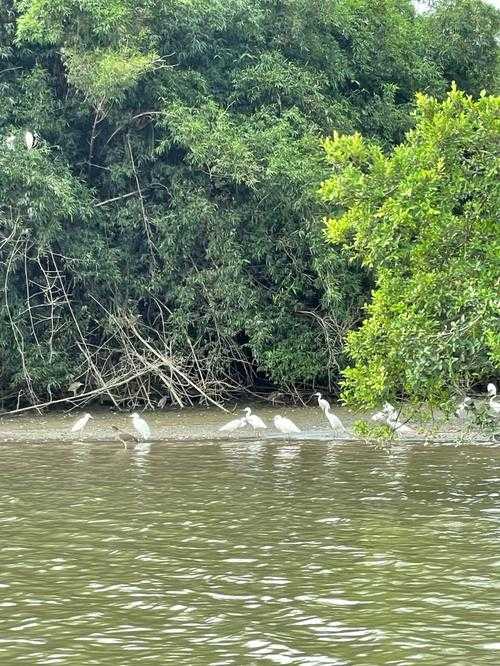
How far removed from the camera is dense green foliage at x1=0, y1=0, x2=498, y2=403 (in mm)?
20188

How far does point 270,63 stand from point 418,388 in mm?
11409

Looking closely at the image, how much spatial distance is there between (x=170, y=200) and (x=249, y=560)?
482 inches

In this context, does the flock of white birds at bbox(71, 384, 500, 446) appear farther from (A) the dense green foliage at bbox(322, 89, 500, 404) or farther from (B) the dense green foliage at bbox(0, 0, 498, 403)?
(A) the dense green foliage at bbox(322, 89, 500, 404)

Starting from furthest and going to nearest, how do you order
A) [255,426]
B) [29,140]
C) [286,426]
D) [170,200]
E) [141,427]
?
1. [170,200]
2. [255,426]
3. [286,426]
4. [29,140]
5. [141,427]

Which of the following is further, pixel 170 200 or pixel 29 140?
pixel 170 200

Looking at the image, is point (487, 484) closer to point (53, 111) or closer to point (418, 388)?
point (418, 388)

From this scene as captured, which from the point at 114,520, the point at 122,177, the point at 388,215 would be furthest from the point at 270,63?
the point at 114,520

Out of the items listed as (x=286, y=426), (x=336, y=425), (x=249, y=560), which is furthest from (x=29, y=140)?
(x=249, y=560)

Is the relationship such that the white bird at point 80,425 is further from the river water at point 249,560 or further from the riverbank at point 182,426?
the river water at point 249,560

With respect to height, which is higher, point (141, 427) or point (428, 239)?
point (428, 239)

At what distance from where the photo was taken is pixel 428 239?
12.6 metres

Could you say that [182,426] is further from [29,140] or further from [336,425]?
[29,140]

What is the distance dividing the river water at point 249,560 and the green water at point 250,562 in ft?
0.07

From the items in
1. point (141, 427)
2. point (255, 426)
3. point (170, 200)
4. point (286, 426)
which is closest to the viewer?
point (141, 427)
